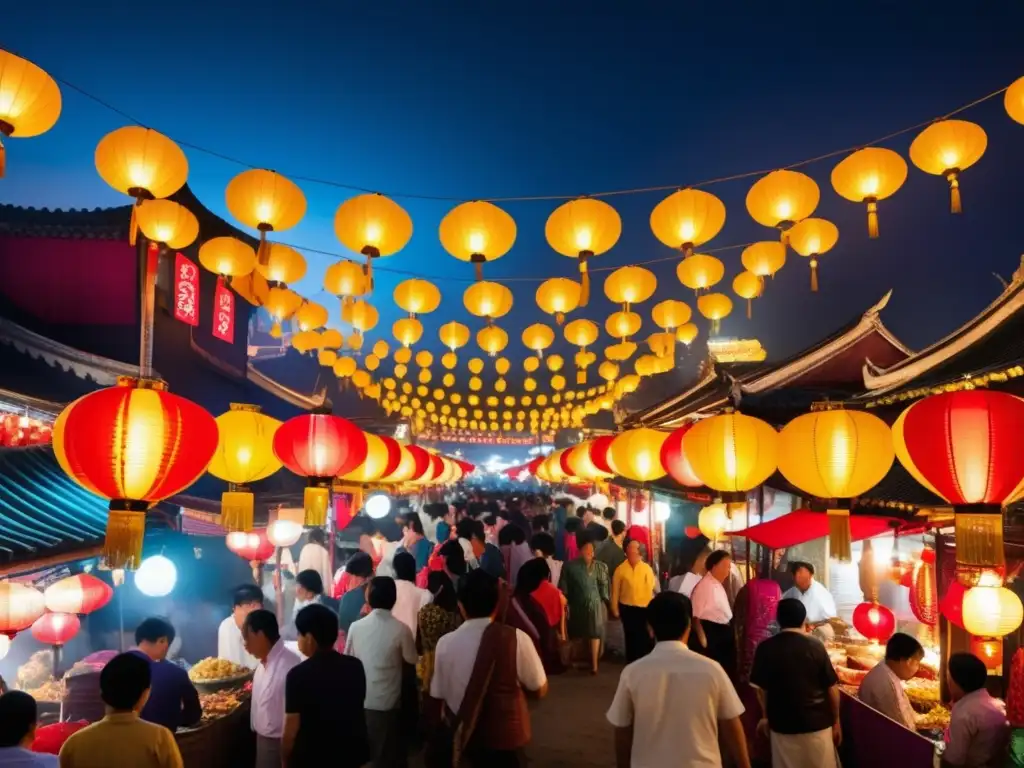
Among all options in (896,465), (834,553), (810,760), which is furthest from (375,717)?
(896,465)

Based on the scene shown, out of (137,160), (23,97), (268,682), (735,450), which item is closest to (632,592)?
(735,450)

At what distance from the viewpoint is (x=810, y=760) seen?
496 cm

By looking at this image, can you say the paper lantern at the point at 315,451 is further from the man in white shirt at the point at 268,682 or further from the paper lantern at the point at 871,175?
the paper lantern at the point at 871,175

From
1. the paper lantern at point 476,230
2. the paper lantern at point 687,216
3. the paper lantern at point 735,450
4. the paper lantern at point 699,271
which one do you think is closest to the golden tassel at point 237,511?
the paper lantern at point 476,230

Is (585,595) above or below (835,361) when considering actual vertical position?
below

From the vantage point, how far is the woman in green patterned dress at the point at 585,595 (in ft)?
33.1

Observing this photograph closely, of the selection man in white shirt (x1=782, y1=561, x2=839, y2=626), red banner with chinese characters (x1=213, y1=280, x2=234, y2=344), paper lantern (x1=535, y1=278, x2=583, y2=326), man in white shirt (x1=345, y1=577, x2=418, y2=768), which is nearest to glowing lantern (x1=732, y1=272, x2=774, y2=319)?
paper lantern (x1=535, y1=278, x2=583, y2=326)

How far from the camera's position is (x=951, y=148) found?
6.78m

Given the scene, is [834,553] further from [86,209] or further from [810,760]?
[86,209]

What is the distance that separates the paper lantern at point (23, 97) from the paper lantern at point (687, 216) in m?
5.60

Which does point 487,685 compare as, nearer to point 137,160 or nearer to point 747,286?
point 137,160

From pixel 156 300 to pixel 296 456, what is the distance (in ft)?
24.1

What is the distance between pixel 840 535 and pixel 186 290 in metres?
12.2

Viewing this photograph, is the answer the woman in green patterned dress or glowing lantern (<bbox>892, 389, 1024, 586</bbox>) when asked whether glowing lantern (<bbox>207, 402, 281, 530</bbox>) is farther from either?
glowing lantern (<bbox>892, 389, 1024, 586</bbox>)
